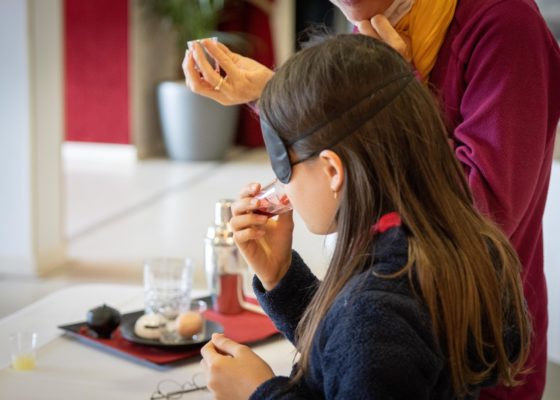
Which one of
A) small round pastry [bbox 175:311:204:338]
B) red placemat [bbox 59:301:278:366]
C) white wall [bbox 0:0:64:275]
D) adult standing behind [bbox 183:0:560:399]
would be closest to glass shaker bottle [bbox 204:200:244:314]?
red placemat [bbox 59:301:278:366]

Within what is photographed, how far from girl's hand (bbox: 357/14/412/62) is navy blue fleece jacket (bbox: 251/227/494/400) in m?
0.52

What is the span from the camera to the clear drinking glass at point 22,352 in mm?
1547

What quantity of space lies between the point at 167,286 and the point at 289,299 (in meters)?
0.53

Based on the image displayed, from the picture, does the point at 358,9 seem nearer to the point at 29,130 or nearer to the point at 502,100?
the point at 502,100

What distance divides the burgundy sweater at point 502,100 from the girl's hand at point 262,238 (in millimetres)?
304

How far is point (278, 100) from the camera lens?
1.13 meters

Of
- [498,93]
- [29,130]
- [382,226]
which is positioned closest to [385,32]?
[498,93]

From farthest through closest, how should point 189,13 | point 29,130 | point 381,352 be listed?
1. point 189,13
2. point 29,130
3. point 381,352

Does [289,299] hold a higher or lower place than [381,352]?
lower

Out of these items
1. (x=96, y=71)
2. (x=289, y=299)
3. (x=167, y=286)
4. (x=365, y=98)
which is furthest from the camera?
(x=96, y=71)

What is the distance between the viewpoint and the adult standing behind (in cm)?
142

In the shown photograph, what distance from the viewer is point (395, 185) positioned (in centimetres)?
109

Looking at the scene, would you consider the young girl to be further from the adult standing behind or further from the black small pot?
the black small pot

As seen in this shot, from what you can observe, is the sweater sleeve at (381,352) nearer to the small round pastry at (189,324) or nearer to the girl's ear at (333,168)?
the girl's ear at (333,168)
